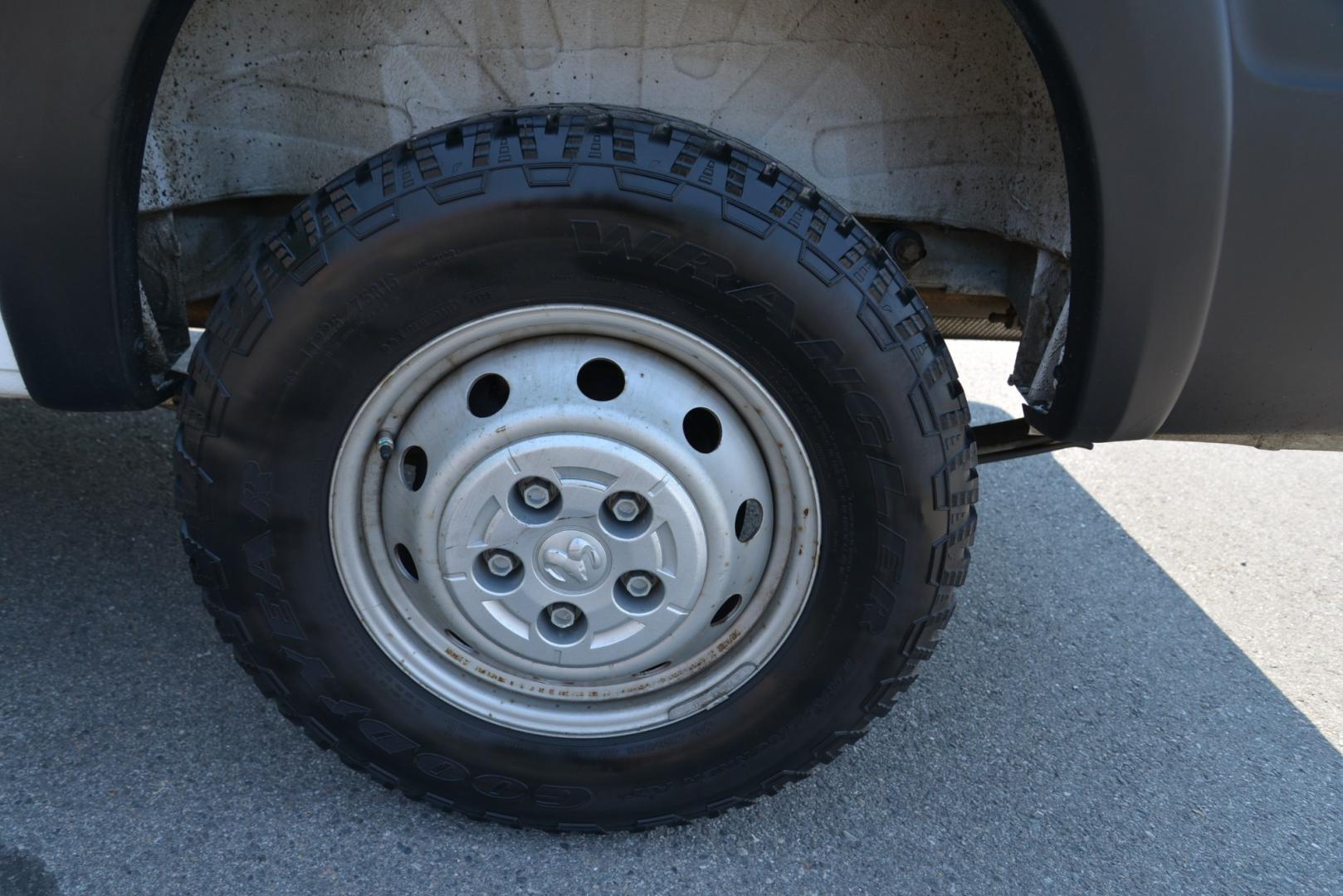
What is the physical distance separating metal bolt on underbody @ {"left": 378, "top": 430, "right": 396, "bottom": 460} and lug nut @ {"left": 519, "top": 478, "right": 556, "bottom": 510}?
214mm

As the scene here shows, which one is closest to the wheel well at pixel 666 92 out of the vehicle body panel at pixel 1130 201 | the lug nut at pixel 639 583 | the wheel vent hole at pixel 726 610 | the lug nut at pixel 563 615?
the vehicle body panel at pixel 1130 201

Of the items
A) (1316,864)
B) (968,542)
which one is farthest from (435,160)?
(1316,864)

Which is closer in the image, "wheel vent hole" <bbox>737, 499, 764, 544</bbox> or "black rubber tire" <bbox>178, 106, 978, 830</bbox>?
"black rubber tire" <bbox>178, 106, 978, 830</bbox>

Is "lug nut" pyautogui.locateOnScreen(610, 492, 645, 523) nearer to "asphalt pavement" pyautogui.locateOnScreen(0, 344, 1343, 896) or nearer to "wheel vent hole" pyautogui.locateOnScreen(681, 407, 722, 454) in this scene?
"wheel vent hole" pyautogui.locateOnScreen(681, 407, 722, 454)

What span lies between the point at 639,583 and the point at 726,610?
0.18 meters

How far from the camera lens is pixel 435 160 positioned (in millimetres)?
1435

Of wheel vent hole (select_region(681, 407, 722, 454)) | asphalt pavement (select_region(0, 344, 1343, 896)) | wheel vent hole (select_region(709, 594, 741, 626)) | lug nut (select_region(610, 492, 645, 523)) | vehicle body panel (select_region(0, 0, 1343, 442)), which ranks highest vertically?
vehicle body panel (select_region(0, 0, 1343, 442))

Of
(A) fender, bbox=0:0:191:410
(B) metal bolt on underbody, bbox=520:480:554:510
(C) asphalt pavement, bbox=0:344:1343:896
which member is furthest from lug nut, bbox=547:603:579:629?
(A) fender, bbox=0:0:191:410

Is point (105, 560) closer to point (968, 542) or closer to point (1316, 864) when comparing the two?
point (968, 542)

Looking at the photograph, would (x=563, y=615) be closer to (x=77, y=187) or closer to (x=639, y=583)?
(x=639, y=583)

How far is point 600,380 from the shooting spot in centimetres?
162

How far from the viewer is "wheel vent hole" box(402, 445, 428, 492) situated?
63.4 inches

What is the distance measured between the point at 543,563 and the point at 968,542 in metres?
0.69

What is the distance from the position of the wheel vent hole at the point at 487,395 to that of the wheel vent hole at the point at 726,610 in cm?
50
